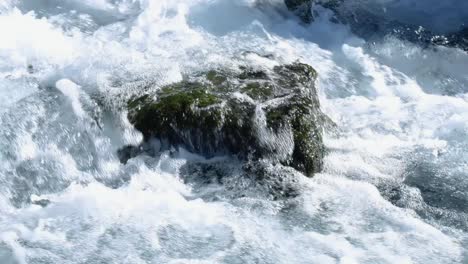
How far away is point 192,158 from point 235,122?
622mm

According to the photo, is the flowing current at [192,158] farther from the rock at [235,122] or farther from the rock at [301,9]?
the rock at [301,9]

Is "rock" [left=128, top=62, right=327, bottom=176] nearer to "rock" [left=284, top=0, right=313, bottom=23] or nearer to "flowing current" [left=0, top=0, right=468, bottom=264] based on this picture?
"flowing current" [left=0, top=0, right=468, bottom=264]

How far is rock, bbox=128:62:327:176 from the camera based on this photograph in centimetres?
742

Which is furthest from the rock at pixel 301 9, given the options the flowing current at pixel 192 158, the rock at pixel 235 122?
the rock at pixel 235 122

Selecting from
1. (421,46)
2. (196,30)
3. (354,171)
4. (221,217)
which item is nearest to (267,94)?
(354,171)

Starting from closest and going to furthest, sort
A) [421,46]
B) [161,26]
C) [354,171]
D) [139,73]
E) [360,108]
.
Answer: [354,171] → [139,73] → [360,108] → [161,26] → [421,46]

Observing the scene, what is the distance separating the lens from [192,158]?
7410 millimetres

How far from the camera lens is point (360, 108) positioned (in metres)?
9.35

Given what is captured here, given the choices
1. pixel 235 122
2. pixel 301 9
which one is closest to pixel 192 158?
pixel 235 122

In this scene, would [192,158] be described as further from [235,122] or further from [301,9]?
[301,9]

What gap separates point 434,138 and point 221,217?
3.51 m

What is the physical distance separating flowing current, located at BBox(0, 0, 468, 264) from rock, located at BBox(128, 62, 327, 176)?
240 millimetres

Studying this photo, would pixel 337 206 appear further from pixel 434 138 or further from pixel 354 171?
pixel 434 138

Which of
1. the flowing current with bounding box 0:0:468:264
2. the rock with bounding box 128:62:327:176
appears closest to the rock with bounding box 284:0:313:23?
the flowing current with bounding box 0:0:468:264
